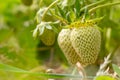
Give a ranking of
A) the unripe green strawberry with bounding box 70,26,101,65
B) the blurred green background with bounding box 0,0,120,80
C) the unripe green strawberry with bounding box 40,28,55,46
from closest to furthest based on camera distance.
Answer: the unripe green strawberry with bounding box 70,26,101,65 < the unripe green strawberry with bounding box 40,28,55,46 < the blurred green background with bounding box 0,0,120,80

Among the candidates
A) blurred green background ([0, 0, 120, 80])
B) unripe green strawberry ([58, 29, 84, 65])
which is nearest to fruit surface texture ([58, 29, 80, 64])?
unripe green strawberry ([58, 29, 84, 65])

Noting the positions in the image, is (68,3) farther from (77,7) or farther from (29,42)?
(29,42)

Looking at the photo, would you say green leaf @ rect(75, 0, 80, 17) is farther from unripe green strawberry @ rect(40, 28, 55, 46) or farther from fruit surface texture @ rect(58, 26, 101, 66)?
unripe green strawberry @ rect(40, 28, 55, 46)

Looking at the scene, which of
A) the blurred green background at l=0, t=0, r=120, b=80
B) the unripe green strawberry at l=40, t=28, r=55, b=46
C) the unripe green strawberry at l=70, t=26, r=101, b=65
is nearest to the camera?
the unripe green strawberry at l=70, t=26, r=101, b=65

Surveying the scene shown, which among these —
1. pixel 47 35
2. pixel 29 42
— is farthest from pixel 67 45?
pixel 29 42

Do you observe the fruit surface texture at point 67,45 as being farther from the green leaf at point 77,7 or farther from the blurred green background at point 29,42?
the blurred green background at point 29,42

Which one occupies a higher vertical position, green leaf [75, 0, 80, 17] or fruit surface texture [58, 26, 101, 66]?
green leaf [75, 0, 80, 17]

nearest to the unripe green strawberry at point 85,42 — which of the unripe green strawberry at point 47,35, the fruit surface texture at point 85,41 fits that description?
the fruit surface texture at point 85,41
